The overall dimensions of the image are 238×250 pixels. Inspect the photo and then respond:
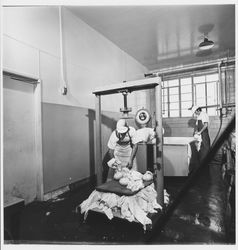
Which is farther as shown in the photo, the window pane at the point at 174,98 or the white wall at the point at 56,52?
the window pane at the point at 174,98

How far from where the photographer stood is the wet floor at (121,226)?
170cm

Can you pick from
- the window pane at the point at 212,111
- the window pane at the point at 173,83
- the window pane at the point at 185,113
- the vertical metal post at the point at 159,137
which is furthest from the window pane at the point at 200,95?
the vertical metal post at the point at 159,137

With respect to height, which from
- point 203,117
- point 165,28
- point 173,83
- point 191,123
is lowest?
point 191,123

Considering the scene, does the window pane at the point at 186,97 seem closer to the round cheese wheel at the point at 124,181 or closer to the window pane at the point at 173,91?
the window pane at the point at 173,91

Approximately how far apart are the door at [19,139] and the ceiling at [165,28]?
1.73 metres

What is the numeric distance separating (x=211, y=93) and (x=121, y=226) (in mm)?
5162

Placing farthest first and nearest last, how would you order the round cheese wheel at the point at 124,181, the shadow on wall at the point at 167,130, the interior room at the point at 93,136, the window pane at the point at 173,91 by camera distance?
the window pane at the point at 173,91 → the shadow on wall at the point at 167,130 → the round cheese wheel at the point at 124,181 → the interior room at the point at 93,136

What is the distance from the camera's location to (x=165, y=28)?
383 centimetres

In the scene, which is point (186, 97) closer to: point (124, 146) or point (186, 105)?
point (186, 105)

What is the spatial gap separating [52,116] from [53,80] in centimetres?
54

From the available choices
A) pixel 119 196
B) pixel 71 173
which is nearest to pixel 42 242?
pixel 119 196

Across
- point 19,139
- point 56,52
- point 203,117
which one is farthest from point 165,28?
point 19,139

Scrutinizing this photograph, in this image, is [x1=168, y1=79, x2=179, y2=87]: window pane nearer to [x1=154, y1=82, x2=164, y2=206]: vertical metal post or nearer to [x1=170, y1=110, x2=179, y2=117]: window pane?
[x1=170, y1=110, x2=179, y2=117]: window pane

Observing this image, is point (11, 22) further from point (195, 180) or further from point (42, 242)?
point (195, 180)
